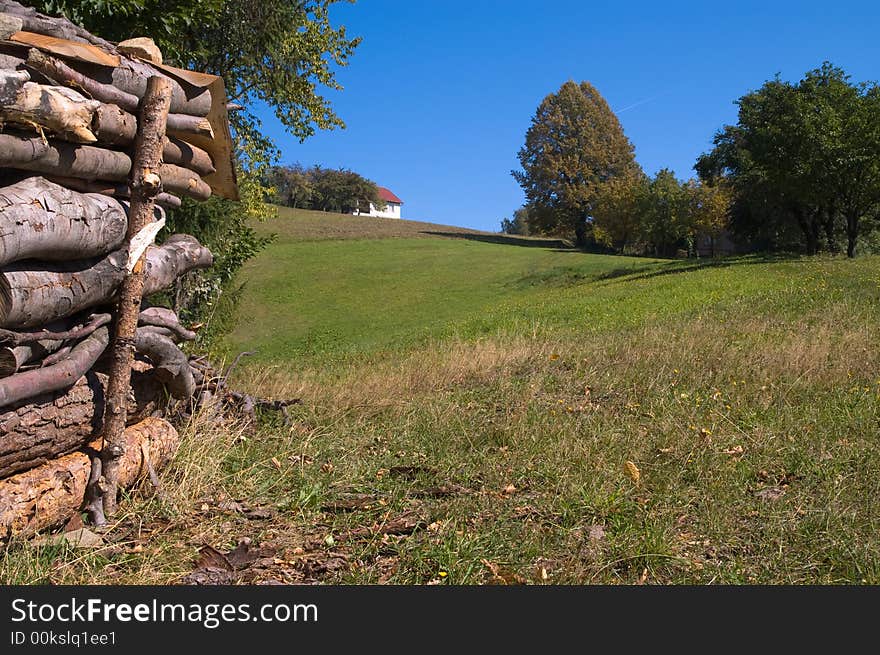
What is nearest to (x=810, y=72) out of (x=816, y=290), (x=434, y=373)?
(x=816, y=290)

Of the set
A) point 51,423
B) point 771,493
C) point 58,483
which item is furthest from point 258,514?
point 771,493

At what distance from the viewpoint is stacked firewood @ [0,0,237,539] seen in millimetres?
4211

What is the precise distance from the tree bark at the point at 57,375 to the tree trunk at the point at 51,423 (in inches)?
4.4

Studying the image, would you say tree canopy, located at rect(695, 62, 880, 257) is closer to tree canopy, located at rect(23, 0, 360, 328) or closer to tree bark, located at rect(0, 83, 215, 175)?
tree canopy, located at rect(23, 0, 360, 328)

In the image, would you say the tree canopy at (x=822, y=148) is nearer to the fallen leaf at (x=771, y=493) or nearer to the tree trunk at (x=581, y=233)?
the tree trunk at (x=581, y=233)

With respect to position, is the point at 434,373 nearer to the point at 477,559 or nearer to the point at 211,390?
the point at 211,390

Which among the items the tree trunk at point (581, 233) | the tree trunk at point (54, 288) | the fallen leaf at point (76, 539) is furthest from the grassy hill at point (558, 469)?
the tree trunk at point (581, 233)

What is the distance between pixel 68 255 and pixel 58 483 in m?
1.44

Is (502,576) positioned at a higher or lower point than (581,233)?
lower

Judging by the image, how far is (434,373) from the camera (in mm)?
9766

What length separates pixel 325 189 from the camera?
100938 millimetres

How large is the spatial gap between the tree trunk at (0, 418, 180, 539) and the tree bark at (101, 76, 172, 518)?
154 mm

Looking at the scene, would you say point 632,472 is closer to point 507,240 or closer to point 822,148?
point 822,148

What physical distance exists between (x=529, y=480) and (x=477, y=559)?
1.41 meters
